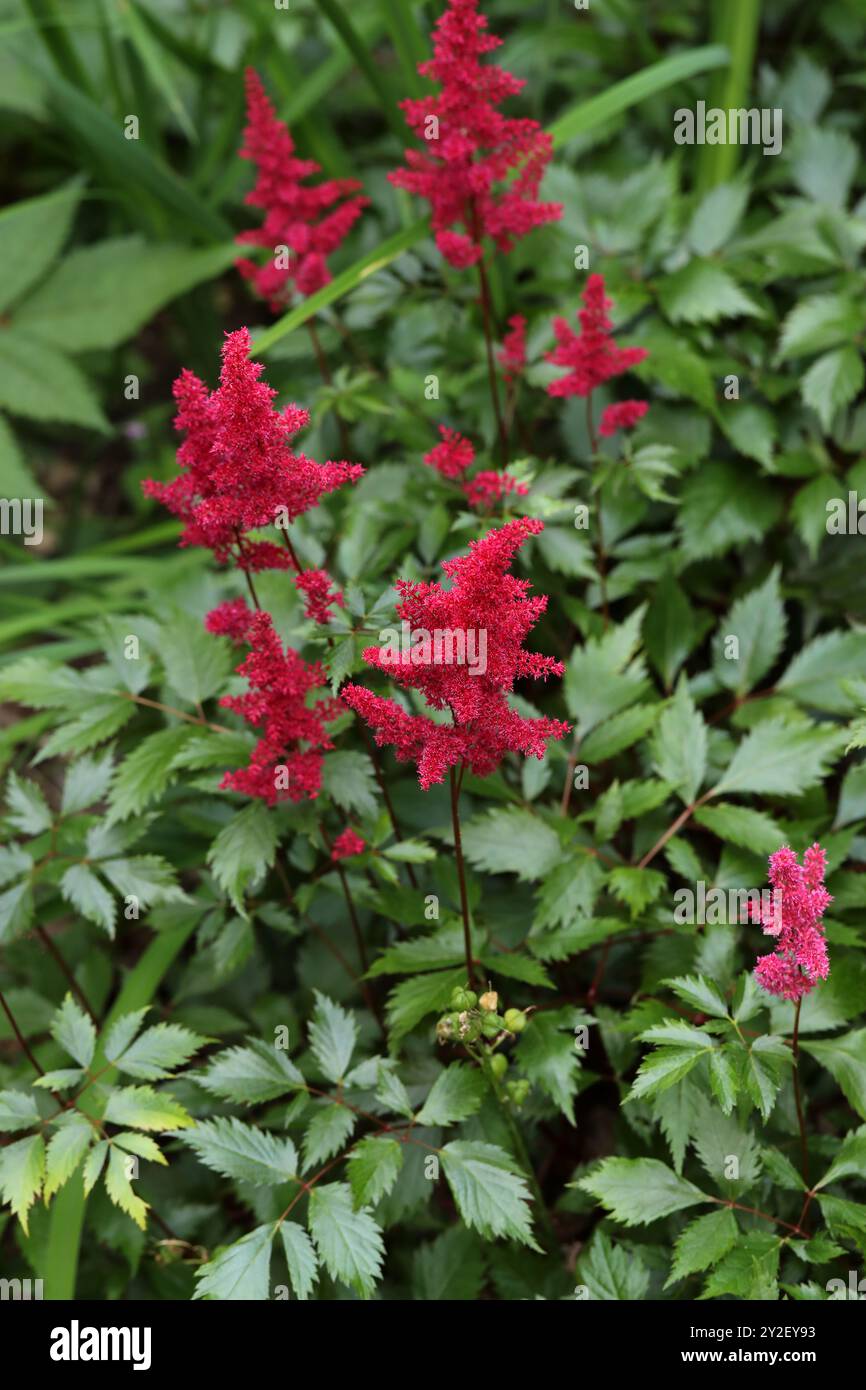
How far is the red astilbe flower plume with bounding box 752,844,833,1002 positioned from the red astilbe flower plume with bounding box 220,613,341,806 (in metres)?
0.86

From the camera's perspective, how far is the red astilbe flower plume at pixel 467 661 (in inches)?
69.1

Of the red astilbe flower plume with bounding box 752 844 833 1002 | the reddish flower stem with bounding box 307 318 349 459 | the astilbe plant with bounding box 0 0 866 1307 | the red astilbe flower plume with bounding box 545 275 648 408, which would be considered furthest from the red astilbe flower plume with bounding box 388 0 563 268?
the red astilbe flower plume with bounding box 752 844 833 1002

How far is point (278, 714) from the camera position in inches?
85.6

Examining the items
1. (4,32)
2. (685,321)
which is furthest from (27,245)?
(685,321)

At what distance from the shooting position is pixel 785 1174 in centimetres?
210

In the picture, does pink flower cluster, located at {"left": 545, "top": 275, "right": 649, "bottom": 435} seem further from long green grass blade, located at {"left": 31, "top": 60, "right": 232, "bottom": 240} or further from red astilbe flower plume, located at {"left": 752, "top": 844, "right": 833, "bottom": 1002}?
long green grass blade, located at {"left": 31, "top": 60, "right": 232, "bottom": 240}

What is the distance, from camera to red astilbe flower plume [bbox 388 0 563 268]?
2.46 m

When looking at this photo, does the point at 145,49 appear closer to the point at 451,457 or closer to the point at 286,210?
the point at 286,210

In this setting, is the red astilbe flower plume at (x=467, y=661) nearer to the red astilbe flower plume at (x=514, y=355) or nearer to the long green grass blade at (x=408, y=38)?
the red astilbe flower plume at (x=514, y=355)

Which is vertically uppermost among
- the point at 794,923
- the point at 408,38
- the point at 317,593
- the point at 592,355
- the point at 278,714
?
the point at 408,38

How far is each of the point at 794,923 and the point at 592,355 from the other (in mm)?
1395

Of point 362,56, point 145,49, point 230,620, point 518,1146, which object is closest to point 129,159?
point 145,49

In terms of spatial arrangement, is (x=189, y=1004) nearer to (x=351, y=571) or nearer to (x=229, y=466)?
(x=351, y=571)

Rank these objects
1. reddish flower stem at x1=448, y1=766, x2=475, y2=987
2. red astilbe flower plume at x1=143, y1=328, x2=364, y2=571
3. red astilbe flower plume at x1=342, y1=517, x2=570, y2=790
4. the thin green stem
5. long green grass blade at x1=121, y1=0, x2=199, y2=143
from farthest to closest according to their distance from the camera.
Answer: long green grass blade at x1=121, y1=0, x2=199, y2=143
the thin green stem
reddish flower stem at x1=448, y1=766, x2=475, y2=987
red astilbe flower plume at x1=143, y1=328, x2=364, y2=571
red astilbe flower plume at x1=342, y1=517, x2=570, y2=790
